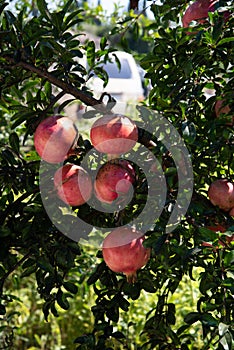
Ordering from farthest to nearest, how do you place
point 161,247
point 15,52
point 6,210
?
1. point 6,210
2. point 15,52
3. point 161,247

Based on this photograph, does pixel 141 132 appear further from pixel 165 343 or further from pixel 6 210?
pixel 165 343

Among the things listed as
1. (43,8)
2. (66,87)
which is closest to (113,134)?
(66,87)

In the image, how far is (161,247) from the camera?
0.91 m

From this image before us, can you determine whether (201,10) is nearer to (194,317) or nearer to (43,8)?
(43,8)

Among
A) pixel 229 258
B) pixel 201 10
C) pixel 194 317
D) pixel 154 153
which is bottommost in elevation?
pixel 194 317

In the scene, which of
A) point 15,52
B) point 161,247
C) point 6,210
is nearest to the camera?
point 161,247

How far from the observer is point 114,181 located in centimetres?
93

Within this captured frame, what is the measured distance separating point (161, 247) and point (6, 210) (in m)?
0.40

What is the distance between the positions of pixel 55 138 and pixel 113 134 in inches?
3.9

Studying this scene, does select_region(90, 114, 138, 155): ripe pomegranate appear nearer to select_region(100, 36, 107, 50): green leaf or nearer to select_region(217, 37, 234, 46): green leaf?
select_region(217, 37, 234, 46): green leaf

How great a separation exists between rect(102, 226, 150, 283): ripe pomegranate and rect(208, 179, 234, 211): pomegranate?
18cm

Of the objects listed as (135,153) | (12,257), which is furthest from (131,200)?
(12,257)

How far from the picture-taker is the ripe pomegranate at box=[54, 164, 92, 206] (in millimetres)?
970

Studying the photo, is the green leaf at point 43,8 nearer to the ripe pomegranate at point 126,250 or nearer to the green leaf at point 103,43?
the green leaf at point 103,43
